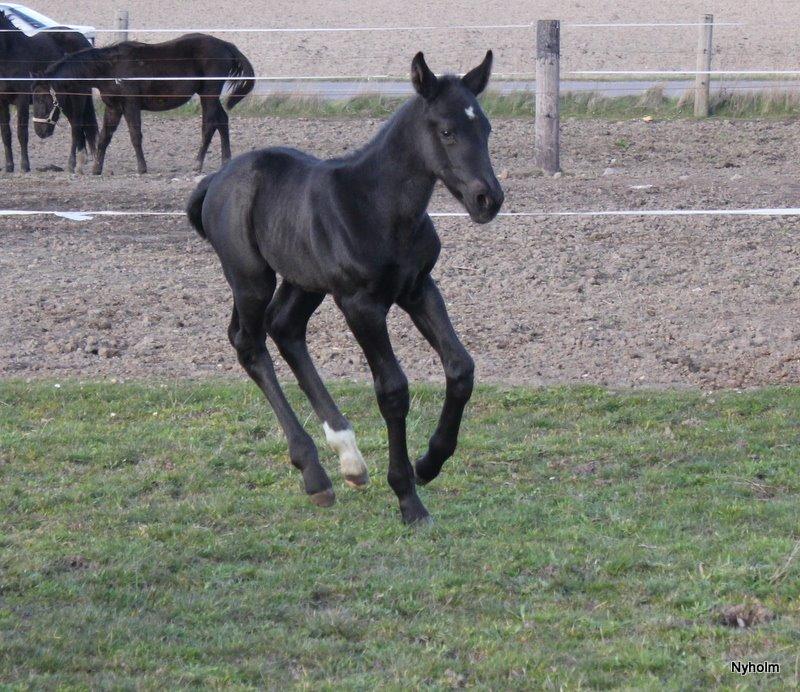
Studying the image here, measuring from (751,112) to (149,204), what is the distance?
8.62 meters

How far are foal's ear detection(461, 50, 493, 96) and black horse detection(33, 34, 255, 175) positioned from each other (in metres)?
10.3

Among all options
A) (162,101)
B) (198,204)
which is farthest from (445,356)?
(162,101)

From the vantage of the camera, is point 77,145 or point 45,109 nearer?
point 77,145

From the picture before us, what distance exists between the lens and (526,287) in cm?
885

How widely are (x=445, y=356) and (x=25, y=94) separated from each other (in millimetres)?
11255

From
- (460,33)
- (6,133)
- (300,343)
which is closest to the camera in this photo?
(300,343)

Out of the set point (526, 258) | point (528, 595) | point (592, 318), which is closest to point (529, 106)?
point (526, 258)

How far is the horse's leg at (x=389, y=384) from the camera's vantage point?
193 inches

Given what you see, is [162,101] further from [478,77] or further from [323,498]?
[478,77]

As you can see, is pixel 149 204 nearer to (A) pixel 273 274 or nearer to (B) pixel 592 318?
(B) pixel 592 318

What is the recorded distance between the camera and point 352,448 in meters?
5.25

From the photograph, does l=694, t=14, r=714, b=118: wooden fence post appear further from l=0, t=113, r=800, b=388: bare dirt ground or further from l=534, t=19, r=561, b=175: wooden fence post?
l=534, t=19, r=561, b=175: wooden fence post

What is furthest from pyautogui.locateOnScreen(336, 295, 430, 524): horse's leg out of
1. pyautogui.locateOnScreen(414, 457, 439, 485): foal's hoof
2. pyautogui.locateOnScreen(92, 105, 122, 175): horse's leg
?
pyautogui.locateOnScreen(92, 105, 122, 175): horse's leg

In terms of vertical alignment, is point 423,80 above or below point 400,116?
above
